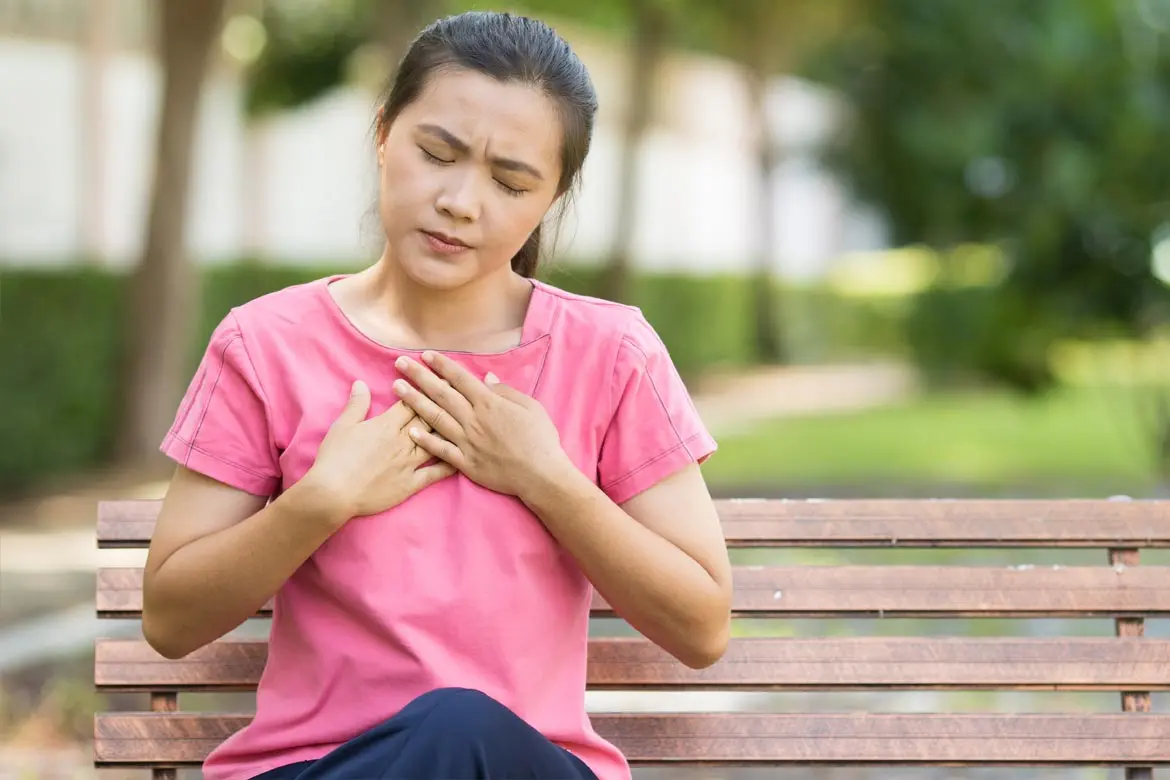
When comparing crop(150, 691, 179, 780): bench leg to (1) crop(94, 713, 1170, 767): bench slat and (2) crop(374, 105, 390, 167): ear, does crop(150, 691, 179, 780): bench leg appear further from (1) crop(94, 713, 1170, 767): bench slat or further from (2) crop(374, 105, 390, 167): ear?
(2) crop(374, 105, 390, 167): ear

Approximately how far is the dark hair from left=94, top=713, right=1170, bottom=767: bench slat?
38.0 inches

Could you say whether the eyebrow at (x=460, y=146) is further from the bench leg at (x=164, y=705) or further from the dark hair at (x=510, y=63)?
the bench leg at (x=164, y=705)

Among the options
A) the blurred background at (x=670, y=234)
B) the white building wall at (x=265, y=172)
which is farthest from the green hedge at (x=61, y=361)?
the white building wall at (x=265, y=172)

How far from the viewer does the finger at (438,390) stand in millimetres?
2221

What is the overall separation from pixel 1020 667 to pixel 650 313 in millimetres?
17288

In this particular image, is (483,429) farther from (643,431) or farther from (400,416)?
(643,431)

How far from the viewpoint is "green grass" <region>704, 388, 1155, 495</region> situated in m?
11.2

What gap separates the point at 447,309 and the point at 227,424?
37 cm

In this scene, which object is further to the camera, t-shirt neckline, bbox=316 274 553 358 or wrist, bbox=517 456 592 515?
t-shirt neckline, bbox=316 274 553 358

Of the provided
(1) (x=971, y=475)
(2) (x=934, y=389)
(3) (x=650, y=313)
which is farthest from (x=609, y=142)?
(1) (x=971, y=475)

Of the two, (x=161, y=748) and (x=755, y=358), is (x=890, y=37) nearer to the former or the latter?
(x=755, y=358)

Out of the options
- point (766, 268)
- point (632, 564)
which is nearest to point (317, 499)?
point (632, 564)

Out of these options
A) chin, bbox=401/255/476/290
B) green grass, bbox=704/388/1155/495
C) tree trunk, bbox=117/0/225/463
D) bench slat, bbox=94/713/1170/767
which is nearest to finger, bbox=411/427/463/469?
chin, bbox=401/255/476/290

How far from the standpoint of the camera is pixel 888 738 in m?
2.70
